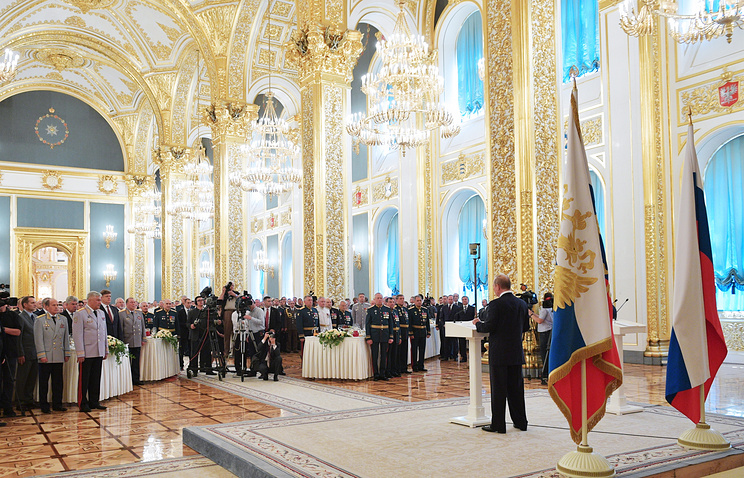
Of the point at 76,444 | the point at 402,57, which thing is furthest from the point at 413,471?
the point at 402,57

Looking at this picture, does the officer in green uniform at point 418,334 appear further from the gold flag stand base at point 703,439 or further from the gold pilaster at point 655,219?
the gold flag stand base at point 703,439

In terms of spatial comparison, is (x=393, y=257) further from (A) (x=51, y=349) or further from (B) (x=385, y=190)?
(A) (x=51, y=349)

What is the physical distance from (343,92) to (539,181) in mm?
6174

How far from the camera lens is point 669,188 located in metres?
12.4

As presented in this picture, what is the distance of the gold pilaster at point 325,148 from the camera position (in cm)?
1415

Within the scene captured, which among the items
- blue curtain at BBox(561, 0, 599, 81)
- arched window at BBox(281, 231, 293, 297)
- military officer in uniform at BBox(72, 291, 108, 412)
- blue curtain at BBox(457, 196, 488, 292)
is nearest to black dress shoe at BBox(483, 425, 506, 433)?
military officer in uniform at BBox(72, 291, 108, 412)

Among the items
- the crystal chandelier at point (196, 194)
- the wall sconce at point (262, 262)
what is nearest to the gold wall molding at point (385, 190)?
the crystal chandelier at point (196, 194)

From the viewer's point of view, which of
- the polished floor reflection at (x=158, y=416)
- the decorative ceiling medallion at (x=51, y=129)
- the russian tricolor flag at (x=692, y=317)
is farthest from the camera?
the decorative ceiling medallion at (x=51, y=129)

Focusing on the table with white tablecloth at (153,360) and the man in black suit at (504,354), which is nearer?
the man in black suit at (504,354)

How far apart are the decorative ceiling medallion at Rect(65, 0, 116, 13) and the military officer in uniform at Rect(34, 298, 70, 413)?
14.8 meters

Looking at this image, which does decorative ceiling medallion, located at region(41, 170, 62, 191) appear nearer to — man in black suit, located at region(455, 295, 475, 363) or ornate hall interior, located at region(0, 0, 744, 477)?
ornate hall interior, located at region(0, 0, 744, 477)

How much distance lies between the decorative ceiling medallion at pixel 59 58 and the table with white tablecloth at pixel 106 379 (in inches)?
722

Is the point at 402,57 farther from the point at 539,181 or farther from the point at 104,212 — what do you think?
the point at 104,212

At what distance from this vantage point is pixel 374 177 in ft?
65.7
